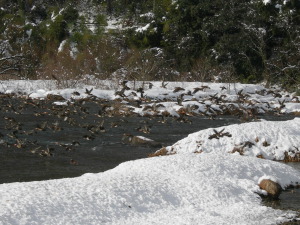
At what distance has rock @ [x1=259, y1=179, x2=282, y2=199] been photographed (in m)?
9.69

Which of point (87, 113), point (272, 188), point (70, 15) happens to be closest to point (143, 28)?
point (70, 15)

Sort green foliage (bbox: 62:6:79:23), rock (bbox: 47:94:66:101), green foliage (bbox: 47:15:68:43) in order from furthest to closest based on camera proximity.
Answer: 1. green foliage (bbox: 62:6:79:23)
2. green foliage (bbox: 47:15:68:43)
3. rock (bbox: 47:94:66:101)

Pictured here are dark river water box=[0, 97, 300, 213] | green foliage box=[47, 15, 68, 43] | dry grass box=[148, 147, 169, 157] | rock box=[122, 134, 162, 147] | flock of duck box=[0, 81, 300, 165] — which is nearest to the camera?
dark river water box=[0, 97, 300, 213]

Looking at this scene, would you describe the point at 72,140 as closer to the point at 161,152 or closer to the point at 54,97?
the point at 161,152

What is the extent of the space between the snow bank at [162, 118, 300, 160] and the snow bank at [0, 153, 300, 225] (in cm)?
305

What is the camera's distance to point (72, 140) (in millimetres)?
16562

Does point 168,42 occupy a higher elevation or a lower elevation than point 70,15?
lower

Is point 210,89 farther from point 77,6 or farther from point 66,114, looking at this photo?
point 77,6

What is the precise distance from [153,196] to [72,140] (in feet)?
26.8

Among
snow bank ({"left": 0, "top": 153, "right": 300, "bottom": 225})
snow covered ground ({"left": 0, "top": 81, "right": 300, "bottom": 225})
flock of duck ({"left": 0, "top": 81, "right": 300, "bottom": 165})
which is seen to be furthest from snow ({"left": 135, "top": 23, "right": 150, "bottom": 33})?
snow bank ({"left": 0, "top": 153, "right": 300, "bottom": 225})

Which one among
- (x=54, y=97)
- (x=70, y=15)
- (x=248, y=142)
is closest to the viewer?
(x=248, y=142)

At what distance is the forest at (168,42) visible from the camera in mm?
38656

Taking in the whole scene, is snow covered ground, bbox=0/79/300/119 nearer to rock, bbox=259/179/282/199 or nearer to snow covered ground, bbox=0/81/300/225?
snow covered ground, bbox=0/81/300/225

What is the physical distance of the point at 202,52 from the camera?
41688mm
